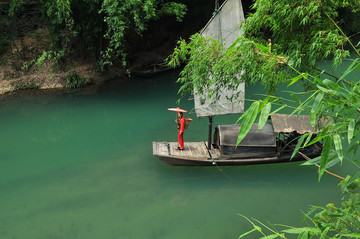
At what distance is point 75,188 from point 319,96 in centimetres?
724

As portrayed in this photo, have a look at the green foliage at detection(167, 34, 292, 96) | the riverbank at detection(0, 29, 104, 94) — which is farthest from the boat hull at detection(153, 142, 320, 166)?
the riverbank at detection(0, 29, 104, 94)

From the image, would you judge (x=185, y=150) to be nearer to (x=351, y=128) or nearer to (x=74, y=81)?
(x=351, y=128)

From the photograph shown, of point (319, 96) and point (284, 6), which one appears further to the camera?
point (284, 6)

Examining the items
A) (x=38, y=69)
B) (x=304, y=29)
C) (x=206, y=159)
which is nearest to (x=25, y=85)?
(x=38, y=69)

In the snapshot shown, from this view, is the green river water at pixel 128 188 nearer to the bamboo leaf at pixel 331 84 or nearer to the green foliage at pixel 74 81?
the bamboo leaf at pixel 331 84

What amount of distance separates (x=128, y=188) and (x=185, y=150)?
5.97ft

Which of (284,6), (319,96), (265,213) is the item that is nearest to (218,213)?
(265,213)

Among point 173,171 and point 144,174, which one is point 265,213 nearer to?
point 173,171

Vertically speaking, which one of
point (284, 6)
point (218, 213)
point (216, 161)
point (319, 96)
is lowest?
point (218, 213)

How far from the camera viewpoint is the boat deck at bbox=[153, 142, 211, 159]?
8789 millimetres

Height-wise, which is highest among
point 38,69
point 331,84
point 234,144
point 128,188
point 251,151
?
point 331,84

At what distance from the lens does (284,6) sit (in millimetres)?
5367

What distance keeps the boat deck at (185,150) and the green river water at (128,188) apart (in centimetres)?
44

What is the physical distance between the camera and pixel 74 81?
1611 cm
